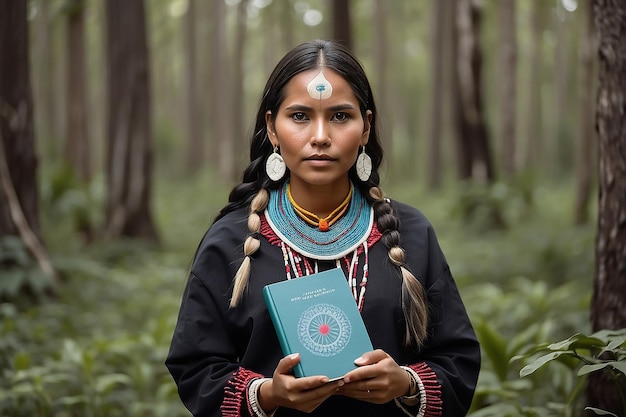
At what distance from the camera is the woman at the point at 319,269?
7.89 feet

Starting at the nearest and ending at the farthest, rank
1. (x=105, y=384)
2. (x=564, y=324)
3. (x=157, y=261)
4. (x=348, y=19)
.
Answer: (x=105, y=384), (x=564, y=324), (x=157, y=261), (x=348, y=19)

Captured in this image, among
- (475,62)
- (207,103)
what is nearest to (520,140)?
(207,103)

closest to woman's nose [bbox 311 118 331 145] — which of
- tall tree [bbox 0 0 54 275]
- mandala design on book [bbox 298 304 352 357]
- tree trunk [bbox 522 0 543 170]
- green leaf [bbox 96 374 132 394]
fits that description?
mandala design on book [bbox 298 304 352 357]

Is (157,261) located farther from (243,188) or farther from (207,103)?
(207,103)

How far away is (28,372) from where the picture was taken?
4438 mm

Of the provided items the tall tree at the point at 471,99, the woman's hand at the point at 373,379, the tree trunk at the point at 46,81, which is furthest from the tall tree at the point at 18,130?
the tree trunk at the point at 46,81

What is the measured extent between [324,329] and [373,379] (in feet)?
0.63

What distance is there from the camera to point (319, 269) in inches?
97.6

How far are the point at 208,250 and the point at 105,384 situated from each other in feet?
8.10

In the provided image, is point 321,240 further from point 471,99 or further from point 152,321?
point 471,99

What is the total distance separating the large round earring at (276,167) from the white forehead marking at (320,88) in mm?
257

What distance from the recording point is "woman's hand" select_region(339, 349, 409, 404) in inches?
84.8

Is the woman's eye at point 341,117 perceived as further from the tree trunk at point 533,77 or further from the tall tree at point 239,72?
the tree trunk at point 533,77

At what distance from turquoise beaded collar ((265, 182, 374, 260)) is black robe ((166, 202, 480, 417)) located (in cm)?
5
